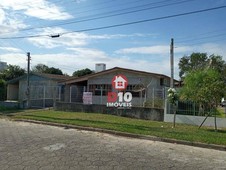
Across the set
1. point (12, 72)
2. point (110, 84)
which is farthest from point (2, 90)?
point (12, 72)

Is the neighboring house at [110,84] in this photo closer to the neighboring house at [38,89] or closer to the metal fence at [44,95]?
the metal fence at [44,95]

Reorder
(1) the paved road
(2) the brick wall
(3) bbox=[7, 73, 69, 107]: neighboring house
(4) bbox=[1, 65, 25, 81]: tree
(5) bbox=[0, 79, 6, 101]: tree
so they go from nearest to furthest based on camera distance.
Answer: (1) the paved road
(2) the brick wall
(3) bbox=[7, 73, 69, 107]: neighboring house
(5) bbox=[0, 79, 6, 101]: tree
(4) bbox=[1, 65, 25, 81]: tree

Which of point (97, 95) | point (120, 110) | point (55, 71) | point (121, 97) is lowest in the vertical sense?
point (120, 110)

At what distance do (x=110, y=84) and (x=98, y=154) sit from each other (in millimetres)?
21019

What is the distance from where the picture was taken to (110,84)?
29.6 metres

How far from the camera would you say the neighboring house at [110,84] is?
26938mm

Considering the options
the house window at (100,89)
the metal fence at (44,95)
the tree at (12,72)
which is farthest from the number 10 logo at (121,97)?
the tree at (12,72)

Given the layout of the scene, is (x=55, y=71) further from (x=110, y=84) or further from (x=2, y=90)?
(x=110, y=84)

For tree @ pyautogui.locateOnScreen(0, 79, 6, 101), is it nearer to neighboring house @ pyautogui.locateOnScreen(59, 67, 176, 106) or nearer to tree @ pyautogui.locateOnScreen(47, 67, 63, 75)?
neighboring house @ pyautogui.locateOnScreen(59, 67, 176, 106)

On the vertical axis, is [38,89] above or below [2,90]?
above

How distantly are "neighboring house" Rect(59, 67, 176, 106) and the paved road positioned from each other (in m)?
13.9

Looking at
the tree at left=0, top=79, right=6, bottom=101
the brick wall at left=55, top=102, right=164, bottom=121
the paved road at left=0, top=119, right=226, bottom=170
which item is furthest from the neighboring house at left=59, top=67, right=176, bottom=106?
the paved road at left=0, top=119, right=226, bottom=170

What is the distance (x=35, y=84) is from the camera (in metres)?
37.5

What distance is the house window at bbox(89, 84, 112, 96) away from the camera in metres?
29.7
